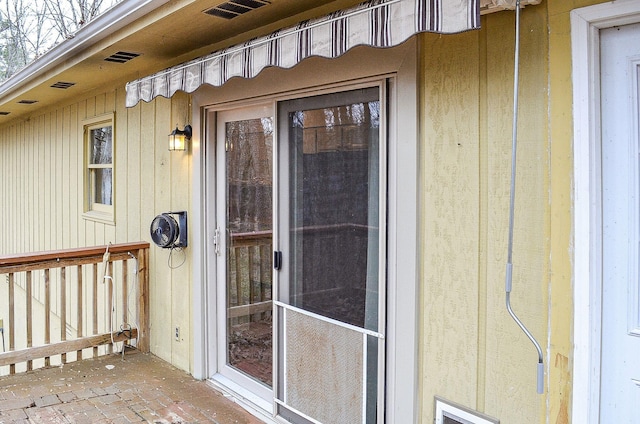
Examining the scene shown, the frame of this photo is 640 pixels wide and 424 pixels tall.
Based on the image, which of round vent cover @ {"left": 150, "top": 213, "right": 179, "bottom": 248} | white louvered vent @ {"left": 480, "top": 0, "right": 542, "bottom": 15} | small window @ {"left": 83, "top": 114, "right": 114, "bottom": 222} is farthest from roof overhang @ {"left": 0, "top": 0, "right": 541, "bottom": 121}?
round vent cover @ {"left": 150, "top": 213, "right": 179, "bottom": 248}

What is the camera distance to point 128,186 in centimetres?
489

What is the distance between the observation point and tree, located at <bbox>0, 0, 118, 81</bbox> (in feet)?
45.3

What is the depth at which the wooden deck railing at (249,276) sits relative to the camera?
11.1 feet

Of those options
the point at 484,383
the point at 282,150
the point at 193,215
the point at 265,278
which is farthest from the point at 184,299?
the point at 484,383

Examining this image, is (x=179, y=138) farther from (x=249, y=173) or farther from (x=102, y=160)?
(x=102, y=160)

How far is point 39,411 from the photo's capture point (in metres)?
3.28

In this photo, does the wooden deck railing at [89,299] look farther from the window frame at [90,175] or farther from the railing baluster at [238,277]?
the railing baluster at [238,277]

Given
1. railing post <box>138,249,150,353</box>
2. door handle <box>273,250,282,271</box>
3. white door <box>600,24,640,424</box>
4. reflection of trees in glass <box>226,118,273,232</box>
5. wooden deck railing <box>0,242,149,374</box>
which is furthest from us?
railing post <box>138,249,150,353</box>

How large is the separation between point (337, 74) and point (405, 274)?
1.08 m

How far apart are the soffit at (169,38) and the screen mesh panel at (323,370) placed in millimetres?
1698

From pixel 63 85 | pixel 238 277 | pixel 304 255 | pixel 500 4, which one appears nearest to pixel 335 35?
pixel 500 4

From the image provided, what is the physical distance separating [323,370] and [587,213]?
1.63m

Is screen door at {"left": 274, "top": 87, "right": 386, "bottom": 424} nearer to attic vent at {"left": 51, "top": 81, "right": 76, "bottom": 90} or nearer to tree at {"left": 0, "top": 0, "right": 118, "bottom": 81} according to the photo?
attic vent at {"left": 51, "top": 81, "right": 76, "bottom": 90}

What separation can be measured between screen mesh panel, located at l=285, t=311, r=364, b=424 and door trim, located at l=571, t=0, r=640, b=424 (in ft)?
3.57
